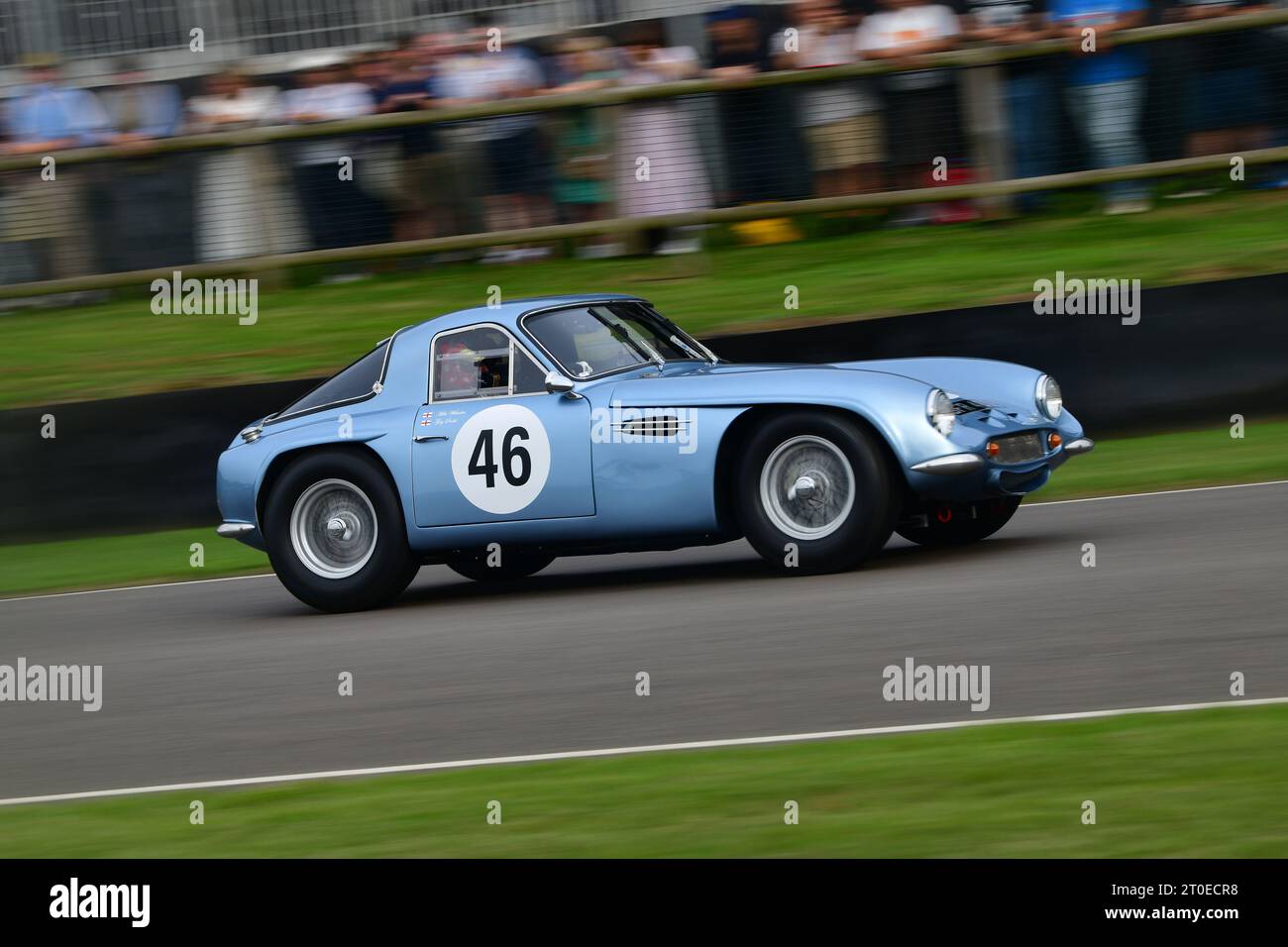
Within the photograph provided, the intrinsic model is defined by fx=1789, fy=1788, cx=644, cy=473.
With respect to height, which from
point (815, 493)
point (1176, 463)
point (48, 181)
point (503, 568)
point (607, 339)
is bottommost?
point (503, 568)

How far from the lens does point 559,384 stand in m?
8.12

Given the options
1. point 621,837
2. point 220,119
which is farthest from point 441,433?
point 220,119

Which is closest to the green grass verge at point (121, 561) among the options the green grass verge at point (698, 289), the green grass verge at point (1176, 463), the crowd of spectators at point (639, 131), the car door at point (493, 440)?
the green grass verge at point (698, 289)

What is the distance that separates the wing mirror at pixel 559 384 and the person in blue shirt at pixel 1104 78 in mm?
6133

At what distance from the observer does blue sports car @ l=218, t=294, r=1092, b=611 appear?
7.68 meters

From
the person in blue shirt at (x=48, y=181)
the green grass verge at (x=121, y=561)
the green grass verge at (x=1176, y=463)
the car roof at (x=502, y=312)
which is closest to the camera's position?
the car roof at (x=502, y=312)

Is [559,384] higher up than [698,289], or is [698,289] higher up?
[698,289]

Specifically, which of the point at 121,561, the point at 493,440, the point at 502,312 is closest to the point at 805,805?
the point at 493,440

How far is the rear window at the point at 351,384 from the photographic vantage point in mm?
8773

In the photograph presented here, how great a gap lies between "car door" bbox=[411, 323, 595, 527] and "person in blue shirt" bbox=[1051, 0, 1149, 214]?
6.04 meters

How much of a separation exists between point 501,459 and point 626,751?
9.85 ft

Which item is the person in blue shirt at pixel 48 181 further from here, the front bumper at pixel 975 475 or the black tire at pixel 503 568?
the front bumper at pixel 975 475

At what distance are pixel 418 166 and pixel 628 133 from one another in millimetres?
1674

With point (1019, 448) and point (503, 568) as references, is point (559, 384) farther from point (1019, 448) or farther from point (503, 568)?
point (1019, 448)
